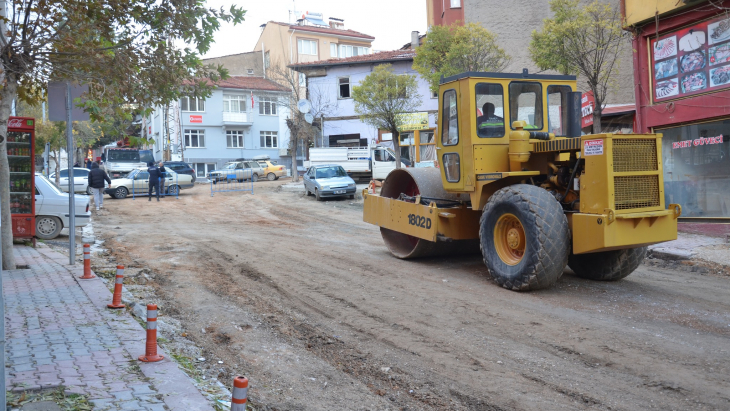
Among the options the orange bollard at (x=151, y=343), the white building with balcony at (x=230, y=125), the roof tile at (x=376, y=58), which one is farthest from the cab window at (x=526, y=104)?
the white building with balcony at (x=230, y=125)

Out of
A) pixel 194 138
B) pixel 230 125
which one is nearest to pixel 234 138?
pixel 230 125

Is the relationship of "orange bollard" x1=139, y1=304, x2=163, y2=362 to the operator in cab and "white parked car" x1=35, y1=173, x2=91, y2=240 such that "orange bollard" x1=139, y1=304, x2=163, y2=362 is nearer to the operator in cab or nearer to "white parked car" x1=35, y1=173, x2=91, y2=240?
the operator in cab

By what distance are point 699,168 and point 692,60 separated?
2.48 metres

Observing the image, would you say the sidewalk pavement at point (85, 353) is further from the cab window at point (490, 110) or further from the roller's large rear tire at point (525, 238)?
the cab window at point (490, 110)

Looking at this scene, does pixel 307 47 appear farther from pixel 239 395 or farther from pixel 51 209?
pixel 239 395

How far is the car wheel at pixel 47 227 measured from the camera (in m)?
14.9

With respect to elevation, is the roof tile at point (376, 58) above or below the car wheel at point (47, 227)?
above

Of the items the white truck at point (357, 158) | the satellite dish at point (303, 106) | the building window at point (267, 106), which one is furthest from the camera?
the building window at point (267, 106)

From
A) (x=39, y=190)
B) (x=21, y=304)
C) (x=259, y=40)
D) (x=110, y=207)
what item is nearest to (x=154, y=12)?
(x=21, y=304)

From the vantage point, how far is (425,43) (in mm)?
22469

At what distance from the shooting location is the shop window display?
43.9ft

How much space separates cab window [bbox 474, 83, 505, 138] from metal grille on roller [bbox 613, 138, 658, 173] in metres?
1.97

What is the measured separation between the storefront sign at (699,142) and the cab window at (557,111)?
615 centimetres

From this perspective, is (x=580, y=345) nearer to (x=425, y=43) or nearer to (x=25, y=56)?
(x=25, y=56)
